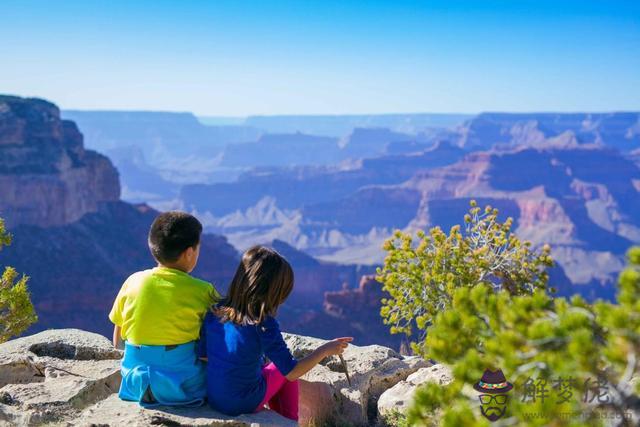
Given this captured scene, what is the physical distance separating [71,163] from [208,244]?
1681 cm

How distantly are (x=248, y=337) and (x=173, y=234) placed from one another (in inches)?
31.7

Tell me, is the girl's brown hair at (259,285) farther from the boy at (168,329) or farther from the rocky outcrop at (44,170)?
the rocky outcrop at (44,170)

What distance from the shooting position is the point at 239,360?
3.99 m

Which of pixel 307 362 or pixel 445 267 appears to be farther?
pixel 445 267

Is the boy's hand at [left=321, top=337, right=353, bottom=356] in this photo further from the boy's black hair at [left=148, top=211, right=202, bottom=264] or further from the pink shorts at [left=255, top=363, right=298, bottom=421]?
the boy's black hair at [left=148, top=211, right=202, bottom=264]

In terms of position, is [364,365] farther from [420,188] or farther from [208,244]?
[420,188]

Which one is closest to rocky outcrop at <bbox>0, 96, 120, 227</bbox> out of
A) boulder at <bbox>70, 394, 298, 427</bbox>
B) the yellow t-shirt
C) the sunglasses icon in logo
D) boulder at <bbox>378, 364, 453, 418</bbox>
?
boulder at <bbox>378, 364, 453, 418</bbox>

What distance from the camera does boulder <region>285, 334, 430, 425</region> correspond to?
498 cm

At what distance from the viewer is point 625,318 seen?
2.11m

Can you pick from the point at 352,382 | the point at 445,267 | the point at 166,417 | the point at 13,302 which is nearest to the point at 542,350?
the point at 166,417

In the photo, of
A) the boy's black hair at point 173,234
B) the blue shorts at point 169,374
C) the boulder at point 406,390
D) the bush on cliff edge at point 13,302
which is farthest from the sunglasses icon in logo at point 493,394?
the bush on cliff edge at point 13,302

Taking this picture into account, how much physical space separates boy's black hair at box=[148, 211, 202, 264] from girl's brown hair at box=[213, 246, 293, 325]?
0.39 m

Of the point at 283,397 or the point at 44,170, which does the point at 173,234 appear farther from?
the point at 44,170

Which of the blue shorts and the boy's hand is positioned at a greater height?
the boy's hand
